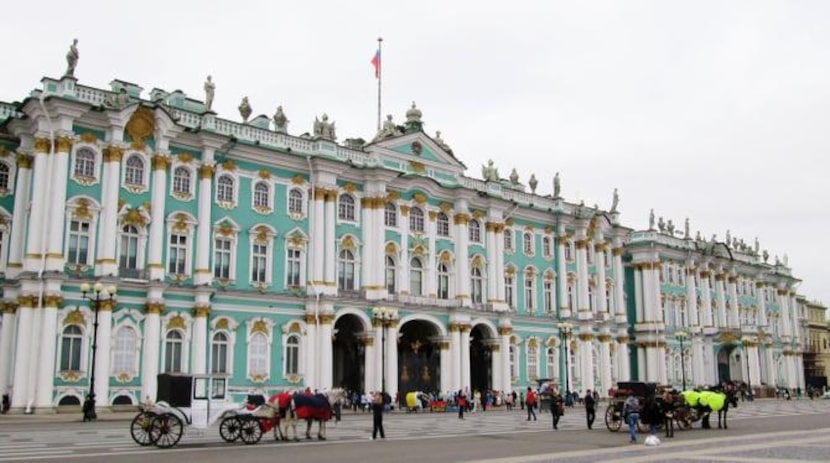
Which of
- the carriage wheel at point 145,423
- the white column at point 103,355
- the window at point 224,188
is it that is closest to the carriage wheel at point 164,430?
the carriage wheel at point 145,423

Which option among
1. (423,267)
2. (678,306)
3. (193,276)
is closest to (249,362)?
(193,276)

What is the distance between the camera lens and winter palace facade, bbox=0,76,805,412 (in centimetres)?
3847

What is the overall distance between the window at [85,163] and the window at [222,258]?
24.1 ft

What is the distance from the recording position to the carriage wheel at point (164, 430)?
70.4 ft

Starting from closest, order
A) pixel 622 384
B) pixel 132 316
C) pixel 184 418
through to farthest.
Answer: pixel 184 418
pixel 622 384
pixel 132 316

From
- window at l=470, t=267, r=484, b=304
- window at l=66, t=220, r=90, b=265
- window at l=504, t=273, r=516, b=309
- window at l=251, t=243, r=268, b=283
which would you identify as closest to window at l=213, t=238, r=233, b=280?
window at l=251, t=243, r=268, b=283

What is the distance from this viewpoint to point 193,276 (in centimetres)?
4269

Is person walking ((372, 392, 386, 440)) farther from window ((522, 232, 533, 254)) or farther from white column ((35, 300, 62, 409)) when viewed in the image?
window ((522, 232, 533, 254))

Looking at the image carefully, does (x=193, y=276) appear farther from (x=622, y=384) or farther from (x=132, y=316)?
(x=622, y=384)

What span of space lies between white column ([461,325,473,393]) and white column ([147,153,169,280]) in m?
20.6

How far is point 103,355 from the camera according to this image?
125ft

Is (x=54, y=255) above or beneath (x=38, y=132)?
beneath

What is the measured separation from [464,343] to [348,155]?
1439cm

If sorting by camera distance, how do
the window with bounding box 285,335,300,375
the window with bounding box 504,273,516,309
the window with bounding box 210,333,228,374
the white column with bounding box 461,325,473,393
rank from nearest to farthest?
the window with bounding box 210,333,228,374 → the window with bounding box 285,335,300,375 → the white column with bounding box 461,325,473,393 → the window with bounding box 504,273,516,309
